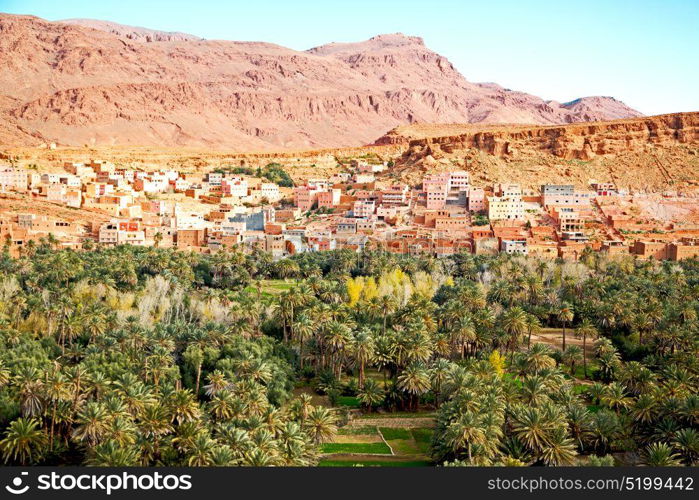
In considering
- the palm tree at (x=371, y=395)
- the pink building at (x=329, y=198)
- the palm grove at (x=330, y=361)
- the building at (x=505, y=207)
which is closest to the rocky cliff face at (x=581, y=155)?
the pink building at (x=329, y=198)

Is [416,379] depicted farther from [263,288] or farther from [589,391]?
[263,288]

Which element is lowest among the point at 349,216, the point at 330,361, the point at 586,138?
the point at 330,361

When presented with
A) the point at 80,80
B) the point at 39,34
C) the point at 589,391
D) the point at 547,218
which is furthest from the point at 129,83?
the point at 589,391

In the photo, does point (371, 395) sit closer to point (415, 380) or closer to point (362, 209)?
point (415, 380)

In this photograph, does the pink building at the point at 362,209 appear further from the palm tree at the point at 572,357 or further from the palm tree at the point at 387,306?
the palm tree at the point at 572,357

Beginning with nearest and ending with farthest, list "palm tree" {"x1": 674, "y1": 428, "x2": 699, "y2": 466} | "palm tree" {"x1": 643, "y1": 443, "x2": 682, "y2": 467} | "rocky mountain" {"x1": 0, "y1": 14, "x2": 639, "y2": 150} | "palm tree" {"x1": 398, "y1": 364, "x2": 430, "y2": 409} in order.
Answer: "palm tree" {"x1": 643, "y1": 443, "x2": 682, "y2": 467} → "palm tree" {"x1": 674, "y1": 428, "x2": 699, "y2": 466} → "palm tree" {"x1": 398, "y1": 364, "x2": 430, "y2": 409} → "rocky mountain" {"x1": 0, "y1": 14, "x2": 639, "y2": 150}

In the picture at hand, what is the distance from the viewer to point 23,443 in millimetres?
24078

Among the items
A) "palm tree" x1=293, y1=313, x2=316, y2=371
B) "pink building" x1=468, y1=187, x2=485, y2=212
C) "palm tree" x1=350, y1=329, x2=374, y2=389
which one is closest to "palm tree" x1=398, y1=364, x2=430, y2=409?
"palm tree" x1=350, y1=329, x2=374, y2=389

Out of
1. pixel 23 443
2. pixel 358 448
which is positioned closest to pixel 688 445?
pixel 358 448

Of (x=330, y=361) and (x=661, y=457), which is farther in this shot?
(x=330, y=361)

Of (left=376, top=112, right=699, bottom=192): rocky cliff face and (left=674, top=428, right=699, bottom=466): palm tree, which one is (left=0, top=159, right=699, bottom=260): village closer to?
(left=376, top=112, right=699, bottom=192): rocky cliff face

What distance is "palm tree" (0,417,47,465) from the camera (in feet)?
78.2

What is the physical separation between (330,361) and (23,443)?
15.0 m

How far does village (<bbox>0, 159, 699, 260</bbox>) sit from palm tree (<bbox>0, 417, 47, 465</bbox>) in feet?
124
